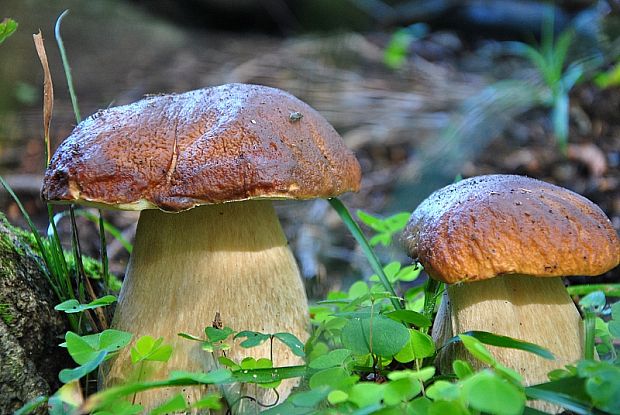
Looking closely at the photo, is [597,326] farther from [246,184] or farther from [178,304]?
[178,304]

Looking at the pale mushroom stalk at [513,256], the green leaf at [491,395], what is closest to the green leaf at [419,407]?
the green leaf at [491,395]

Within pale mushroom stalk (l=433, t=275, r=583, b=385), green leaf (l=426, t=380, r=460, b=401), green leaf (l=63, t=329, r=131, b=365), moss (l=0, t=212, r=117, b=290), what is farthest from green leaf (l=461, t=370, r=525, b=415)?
moss (l=0, t=212, r=117, b=290)

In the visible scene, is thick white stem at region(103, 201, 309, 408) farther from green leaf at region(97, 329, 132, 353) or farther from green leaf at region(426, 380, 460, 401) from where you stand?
green leaf at region(426, 380, 460, 401)

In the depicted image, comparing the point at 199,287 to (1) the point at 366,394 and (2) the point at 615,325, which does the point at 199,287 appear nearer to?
(1) the point at 366,394

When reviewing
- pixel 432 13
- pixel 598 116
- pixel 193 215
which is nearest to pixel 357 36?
pixel 432 13

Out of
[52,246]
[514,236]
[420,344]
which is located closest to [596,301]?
[514,236]

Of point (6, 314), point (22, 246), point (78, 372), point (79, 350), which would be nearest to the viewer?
point (78, 372)

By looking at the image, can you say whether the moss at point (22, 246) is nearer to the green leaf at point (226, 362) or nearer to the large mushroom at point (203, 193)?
the large mushroom at point (203, 193)
